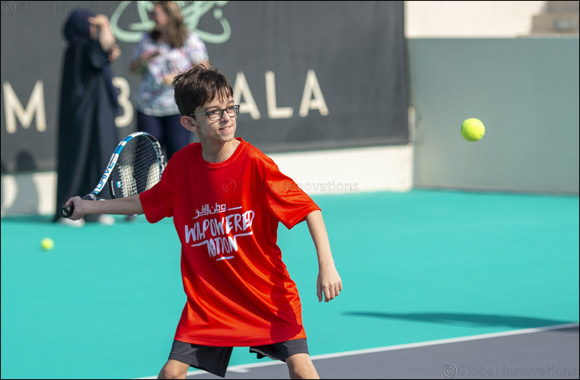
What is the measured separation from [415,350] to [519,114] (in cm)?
651

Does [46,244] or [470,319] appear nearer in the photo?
[470,319]

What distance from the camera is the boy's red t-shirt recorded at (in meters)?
3.43

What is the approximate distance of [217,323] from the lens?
3.54 metres

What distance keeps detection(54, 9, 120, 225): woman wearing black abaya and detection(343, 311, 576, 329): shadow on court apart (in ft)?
12.1

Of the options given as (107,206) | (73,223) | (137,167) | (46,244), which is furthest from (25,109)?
(107,206)

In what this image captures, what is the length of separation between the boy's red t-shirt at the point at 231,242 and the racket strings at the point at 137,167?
1.30ft

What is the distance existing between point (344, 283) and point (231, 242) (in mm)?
5033

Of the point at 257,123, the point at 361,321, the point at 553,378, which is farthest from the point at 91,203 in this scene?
the point at 257,123

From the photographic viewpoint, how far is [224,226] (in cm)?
345

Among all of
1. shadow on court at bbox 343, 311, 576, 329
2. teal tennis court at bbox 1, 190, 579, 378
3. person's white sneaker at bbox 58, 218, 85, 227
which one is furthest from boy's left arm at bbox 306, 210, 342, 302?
person's white sneaker at bbox 58, 218, 85, 227

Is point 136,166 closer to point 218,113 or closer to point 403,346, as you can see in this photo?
point 218,113

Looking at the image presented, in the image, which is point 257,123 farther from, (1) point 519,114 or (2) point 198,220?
(2) point 198,220

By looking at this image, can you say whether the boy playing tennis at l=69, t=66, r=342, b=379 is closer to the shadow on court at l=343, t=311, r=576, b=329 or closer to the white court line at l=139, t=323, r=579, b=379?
the white court line at l=139, t=323, r=579, b=379

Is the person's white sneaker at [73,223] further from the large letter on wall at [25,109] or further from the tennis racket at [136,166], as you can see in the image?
the tennis racket at [136,166]
